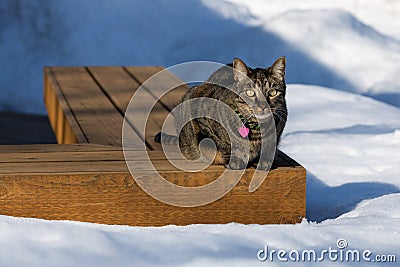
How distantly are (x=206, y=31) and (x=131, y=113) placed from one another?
276 centimetres

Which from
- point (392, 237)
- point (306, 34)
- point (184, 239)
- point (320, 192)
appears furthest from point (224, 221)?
point (306, 34)

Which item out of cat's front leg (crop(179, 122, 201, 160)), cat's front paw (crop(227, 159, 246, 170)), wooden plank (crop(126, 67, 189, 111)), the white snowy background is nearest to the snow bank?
the white snowy background

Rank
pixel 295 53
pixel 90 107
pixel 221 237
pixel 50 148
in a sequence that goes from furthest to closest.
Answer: pixel 295 53, pixel 90 107, pixel 50 148, pixel 221 237

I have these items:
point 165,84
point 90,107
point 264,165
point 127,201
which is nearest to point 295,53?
point 165,84

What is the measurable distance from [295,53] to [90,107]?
8.16 feet

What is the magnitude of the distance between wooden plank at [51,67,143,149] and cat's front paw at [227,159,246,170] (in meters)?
0.51

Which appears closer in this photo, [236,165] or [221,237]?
[221,237]

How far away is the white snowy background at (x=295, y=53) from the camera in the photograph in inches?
152

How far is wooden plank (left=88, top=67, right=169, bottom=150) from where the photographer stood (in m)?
3.51

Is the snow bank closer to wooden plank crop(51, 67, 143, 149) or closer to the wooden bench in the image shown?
the wooden bench

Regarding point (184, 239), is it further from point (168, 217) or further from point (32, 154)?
point (32, 154)

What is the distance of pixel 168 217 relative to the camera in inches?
108

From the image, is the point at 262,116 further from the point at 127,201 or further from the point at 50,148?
the point at 50,148

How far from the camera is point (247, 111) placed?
8.70 feet
